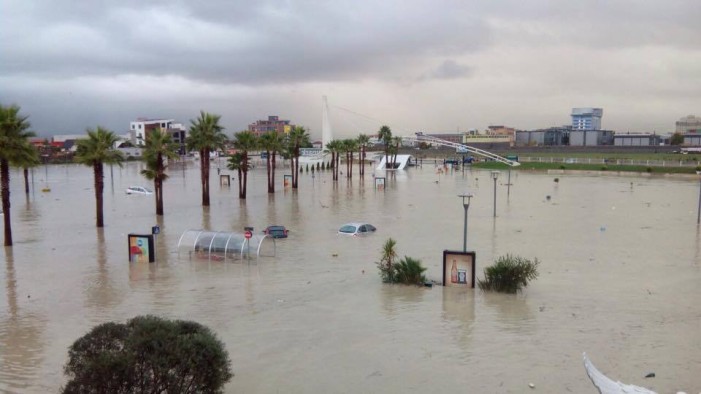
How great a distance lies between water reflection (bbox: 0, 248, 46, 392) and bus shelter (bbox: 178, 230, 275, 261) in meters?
7.27

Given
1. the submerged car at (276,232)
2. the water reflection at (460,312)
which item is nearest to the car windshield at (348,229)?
the submerged car at (276,232)

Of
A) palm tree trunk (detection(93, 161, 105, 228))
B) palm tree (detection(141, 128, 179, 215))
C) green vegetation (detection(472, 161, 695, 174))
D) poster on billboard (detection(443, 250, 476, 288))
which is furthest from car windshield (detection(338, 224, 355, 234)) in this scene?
green vegetation (detection(472, 161, 695, 174))

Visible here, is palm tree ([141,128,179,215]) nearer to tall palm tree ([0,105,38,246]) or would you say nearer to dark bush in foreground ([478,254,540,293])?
tall palm tree ([0,105,38,246])

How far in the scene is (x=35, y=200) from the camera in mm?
56250

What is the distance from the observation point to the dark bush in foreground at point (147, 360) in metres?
8.22

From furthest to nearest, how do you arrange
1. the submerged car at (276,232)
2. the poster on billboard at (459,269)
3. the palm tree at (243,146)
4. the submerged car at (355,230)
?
the palm tree at (243,146) → the submerged car at (355,230) → the submerged car at (276,232) → the poster on billboard at (459,269)

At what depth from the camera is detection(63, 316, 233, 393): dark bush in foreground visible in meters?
8.22

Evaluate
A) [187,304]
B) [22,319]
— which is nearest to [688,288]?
[187,304]

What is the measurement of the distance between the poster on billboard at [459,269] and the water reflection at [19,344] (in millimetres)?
12118

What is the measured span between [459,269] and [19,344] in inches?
510

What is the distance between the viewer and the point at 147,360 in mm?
8484

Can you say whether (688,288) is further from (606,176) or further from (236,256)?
(606,176)

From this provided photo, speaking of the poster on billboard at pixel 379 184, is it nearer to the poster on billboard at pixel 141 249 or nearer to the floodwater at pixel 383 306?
the floodwater at pixel 383 306

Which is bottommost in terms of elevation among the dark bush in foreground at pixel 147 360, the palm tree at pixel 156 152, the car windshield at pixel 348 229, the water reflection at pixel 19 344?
the water reflection at pixel 19 344
